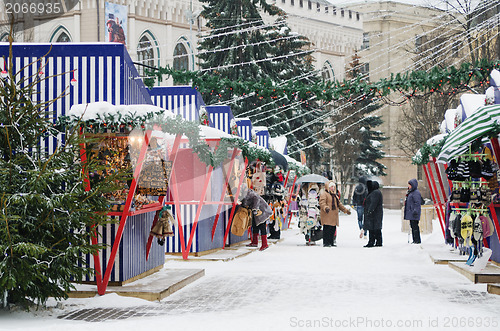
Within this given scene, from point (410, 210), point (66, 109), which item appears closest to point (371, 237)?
point (410, 210)

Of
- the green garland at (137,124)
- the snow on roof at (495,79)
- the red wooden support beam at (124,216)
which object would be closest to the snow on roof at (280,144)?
the green garland at (137,124)

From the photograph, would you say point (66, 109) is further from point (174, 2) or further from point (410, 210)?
point (174, 2)

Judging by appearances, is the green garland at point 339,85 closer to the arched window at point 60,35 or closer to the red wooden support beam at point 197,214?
the red wooden support beam at point 197,214

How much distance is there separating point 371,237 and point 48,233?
13459mm

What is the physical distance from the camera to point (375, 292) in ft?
37.0

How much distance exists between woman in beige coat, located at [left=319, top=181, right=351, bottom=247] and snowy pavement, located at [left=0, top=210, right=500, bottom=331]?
5.52 meters

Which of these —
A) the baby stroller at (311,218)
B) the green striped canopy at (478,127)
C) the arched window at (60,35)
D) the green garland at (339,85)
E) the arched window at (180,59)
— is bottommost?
the baby stroller at (311,218)

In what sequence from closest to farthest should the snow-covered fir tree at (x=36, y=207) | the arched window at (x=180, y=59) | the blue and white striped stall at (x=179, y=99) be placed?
the snow-covered fir tree at (x=36, y=207) → the blue and white striped stall at (x=179, y=99) → the arched window at (x=180, y=59)

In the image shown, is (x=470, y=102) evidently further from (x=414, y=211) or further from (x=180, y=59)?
(x=180, y=59)

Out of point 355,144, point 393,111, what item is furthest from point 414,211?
point 393,111

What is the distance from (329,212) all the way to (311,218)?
923 mm

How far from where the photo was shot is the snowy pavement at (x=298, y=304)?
27.8 feet

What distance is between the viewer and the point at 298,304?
1007 cm

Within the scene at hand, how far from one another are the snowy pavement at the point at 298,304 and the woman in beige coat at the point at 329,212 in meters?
5.52
